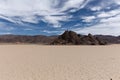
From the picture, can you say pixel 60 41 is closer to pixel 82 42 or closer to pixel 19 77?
pixel 82 42

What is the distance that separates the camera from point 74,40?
85750 millimetres

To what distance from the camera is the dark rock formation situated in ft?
272

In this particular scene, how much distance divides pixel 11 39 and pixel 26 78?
158m

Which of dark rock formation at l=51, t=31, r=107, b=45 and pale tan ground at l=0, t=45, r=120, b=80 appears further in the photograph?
dark rock formation at l=51, t=31, r=107, b=45

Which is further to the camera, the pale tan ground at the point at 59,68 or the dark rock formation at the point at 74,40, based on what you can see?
the dark rock formation at the point at 74,40

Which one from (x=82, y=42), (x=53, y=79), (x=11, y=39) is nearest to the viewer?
(x=53, y=79)

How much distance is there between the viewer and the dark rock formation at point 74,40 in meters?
83.0

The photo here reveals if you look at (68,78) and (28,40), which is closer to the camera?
(68,78)

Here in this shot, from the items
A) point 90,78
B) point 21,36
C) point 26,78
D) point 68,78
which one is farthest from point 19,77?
point 21,36

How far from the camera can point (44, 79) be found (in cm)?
835

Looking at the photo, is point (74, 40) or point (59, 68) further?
point (74, 40)

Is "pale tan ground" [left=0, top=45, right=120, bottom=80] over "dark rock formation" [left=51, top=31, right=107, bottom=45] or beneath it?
beneath

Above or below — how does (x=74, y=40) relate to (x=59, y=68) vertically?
above

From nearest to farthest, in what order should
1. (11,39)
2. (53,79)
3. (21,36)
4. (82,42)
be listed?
1. (53,79)
2. (82,42)
3. (11,39)
4. (21,36)
